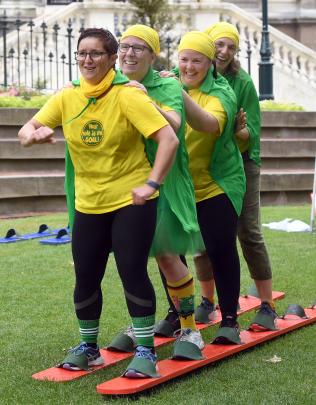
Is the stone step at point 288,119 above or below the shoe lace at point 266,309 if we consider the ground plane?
above

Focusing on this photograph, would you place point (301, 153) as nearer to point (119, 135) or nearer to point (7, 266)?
point (7, 266)

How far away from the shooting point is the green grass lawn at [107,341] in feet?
17.7

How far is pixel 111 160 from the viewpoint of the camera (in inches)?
212

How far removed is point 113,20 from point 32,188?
1210cm

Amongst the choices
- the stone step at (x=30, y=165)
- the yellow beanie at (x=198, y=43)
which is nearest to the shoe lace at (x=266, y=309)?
the yellow beanie at (x=198, y=43)

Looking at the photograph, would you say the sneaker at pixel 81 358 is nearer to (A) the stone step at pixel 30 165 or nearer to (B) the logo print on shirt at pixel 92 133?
(B) the logo print on shirt at pixel 92 133

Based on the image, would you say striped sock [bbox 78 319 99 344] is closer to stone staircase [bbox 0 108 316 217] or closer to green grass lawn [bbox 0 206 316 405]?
green grass lawn [bbox 0 206 316 405]

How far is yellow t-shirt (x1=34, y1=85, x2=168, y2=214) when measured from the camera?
528 centimetres

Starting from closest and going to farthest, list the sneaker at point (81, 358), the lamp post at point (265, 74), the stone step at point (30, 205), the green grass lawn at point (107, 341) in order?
the green grass lawn at point (107, 341) < the sneaker at point (81, 358) < the stone step at point (30, 205) < the lamp post at point (265, 74)

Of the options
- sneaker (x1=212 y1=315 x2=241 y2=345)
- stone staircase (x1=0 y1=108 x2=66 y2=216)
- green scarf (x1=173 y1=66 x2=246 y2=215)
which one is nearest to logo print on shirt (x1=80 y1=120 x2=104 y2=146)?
green scarf (x1=173 y1=66 x2=246 y2=215)

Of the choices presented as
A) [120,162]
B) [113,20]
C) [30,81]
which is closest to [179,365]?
[120,162]

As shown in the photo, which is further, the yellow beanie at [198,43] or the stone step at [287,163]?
the stone step at [287,163]

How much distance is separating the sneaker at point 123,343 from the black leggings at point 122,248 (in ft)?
2.01

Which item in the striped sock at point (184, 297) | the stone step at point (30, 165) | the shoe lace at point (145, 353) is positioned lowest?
the shoe lace at point (145, 353)
